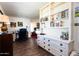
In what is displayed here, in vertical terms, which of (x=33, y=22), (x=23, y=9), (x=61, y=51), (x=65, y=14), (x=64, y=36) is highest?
(x=23, y=9)

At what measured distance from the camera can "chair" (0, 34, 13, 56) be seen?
2.06m

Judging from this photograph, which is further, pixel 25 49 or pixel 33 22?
pixel 25 49

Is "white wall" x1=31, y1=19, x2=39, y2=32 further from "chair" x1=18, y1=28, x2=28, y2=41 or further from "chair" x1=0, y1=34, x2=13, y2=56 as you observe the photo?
"chair" x1=0, y1=34, x2=13, y2=56

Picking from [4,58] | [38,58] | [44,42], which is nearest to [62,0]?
[38,58]

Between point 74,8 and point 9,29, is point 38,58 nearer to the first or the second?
point 9,29

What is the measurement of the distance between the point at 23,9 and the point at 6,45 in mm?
822

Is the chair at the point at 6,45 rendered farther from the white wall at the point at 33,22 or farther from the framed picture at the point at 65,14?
the framed picture at the point at 65,14

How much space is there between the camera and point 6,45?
6.97 ft

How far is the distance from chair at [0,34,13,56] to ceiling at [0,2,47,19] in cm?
48

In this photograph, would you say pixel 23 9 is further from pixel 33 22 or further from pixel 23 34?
pixel 23 34

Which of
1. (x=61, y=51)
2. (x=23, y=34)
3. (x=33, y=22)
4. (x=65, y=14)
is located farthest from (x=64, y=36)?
(x=23, y=34)

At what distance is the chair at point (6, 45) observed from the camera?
206cm

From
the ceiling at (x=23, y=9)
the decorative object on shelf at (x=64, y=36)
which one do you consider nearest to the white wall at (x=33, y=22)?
the ceiling at (x=23, y=9)

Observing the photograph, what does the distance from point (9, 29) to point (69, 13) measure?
1220 mm
